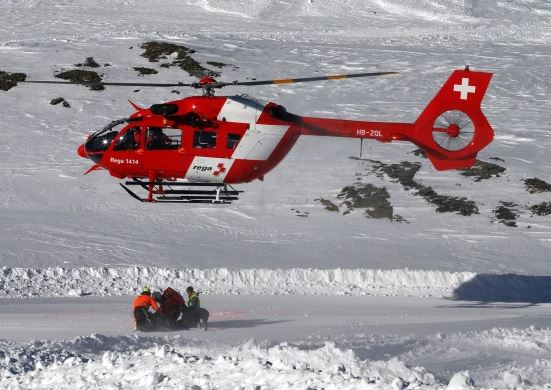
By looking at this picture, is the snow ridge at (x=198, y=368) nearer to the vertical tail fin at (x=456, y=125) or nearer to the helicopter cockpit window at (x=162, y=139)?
the helicopter cockpit window at (x=162, y=139)

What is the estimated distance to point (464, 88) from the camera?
71.8 feet

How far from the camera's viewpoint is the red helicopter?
67.5 feet

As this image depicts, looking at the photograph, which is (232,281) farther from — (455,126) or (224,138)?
(455,126)

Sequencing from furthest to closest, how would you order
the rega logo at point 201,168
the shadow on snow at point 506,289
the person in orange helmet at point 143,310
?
the shadow on snow at point 506,289, the rega logo at point 201,168, the person in orange helmet at point 143,310

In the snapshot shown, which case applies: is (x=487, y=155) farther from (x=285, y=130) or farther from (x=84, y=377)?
(x=84, y=377)

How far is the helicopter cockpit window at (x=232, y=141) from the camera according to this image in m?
20.7

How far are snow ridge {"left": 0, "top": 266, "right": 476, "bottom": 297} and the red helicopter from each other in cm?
392

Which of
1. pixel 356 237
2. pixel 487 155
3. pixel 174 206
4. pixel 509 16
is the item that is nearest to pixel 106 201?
pixel 174 206

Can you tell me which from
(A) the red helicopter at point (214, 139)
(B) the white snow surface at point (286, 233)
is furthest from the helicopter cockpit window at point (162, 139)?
(B) the white snow surface at point (286, 233)

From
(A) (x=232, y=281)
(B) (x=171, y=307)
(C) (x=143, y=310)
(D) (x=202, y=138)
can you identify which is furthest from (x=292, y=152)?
(C) (x=143, y=310)

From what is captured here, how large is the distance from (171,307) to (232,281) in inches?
278

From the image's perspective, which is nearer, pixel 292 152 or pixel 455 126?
pixel 455 126

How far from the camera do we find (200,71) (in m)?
45.6

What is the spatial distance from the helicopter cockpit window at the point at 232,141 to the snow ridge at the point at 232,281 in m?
4.97
